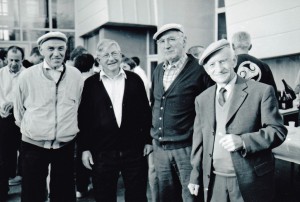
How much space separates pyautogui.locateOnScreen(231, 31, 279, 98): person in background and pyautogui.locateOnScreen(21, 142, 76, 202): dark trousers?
1.91 meters

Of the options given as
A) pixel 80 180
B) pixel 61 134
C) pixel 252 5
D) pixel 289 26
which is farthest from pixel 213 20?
pixel 61 134

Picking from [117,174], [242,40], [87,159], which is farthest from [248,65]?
[87,159]

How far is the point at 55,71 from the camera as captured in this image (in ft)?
9.12

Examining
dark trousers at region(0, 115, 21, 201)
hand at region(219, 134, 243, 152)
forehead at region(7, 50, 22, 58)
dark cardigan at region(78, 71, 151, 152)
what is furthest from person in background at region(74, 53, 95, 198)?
hand at region(219, 134, 243, 152)

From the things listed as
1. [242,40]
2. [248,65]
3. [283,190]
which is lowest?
[283,190]

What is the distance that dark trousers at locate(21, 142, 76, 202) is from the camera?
2711mm

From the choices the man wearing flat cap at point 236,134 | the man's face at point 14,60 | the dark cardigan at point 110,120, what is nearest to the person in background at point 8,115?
the man's face at point 14,60

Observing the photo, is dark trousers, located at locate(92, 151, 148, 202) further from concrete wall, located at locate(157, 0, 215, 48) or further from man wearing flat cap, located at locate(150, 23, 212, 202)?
concrete wall, located at locate(157, 0, 215, 48)

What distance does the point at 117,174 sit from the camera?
2.70 metres

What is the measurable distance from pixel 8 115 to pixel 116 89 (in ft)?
5.85

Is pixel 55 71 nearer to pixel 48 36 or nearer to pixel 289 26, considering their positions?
pixel 48 36

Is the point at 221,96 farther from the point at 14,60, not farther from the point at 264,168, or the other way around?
the point at 14,60

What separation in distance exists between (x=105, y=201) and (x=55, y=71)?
119cm

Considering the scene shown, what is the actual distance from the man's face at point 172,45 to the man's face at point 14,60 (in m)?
1.90
